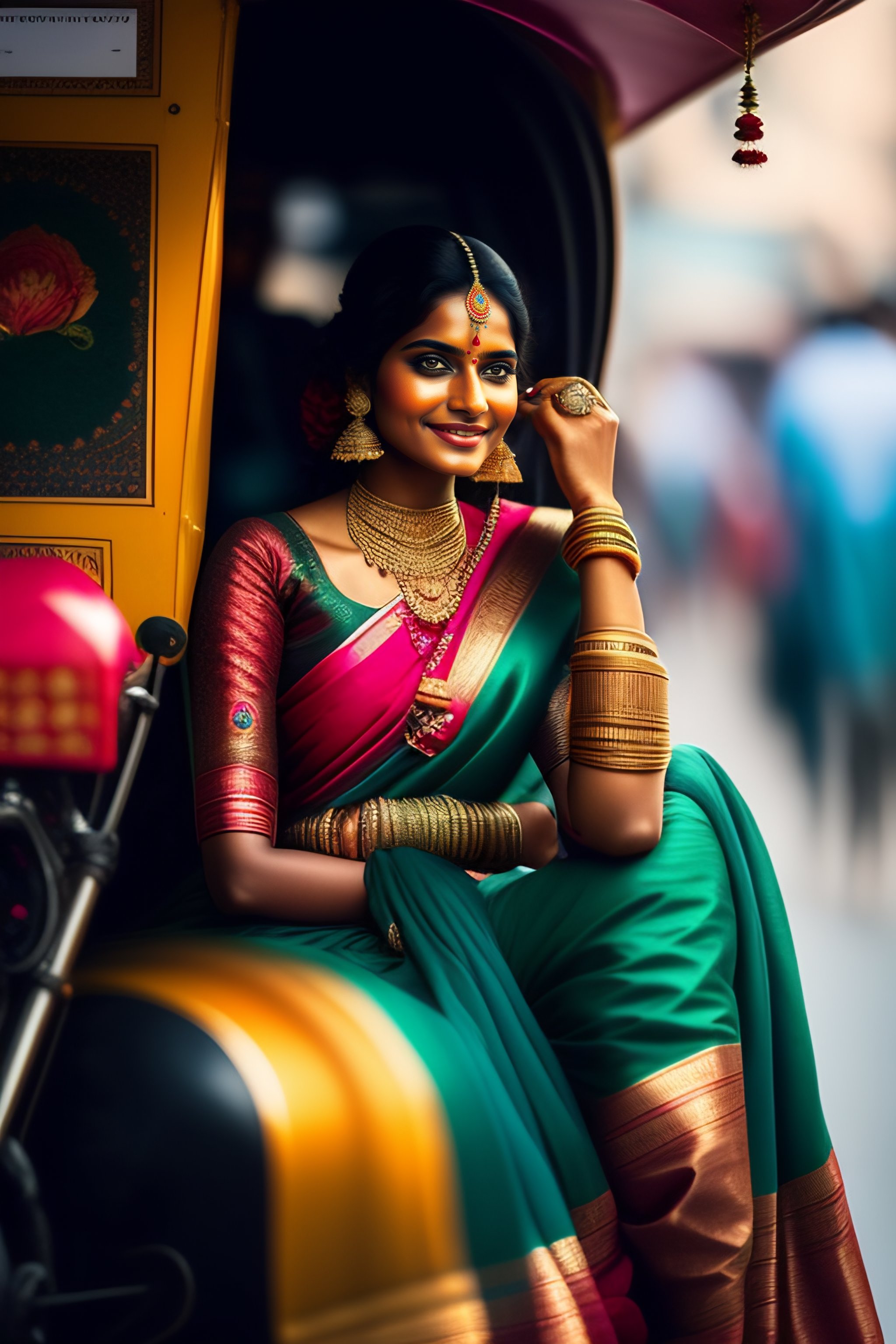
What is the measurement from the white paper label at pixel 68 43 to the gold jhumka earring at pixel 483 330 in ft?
2.02

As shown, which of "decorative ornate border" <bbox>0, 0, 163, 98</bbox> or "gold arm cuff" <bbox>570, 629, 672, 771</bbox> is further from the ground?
"decorative ornate border" <bbox>0, 0, 163, 98</bbox>

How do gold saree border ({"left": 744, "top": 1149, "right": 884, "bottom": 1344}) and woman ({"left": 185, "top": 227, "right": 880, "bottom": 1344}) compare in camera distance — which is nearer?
woman ({"left": 185, "top": 227, "right": 880, "bottom": 1344})

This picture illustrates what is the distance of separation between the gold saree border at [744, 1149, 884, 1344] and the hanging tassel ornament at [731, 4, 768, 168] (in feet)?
5.39


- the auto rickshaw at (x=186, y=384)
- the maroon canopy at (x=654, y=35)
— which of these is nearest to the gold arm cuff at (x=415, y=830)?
the auto rickshaw at (x=186, y=384)

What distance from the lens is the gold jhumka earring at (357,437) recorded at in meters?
→ 2.06

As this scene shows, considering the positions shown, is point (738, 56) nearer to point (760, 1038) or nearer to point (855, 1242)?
point (760, 1038)

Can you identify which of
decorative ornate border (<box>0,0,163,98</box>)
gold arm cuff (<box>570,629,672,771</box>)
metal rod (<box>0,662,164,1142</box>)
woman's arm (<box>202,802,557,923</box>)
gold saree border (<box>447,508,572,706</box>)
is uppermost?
decorative ornate border (<box>0,0,163,98</box>)

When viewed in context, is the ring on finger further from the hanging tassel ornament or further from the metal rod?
the metal rod

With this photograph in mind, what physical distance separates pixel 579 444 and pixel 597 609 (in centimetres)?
30

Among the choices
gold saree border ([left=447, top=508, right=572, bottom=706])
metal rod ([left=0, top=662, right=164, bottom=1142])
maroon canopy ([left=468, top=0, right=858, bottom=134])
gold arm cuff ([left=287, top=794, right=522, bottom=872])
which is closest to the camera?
metal rod ([left=0, top=662, right=164, bottom=1142])

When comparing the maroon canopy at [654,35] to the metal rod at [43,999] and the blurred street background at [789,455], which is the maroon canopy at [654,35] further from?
the metal rod at [43,999]

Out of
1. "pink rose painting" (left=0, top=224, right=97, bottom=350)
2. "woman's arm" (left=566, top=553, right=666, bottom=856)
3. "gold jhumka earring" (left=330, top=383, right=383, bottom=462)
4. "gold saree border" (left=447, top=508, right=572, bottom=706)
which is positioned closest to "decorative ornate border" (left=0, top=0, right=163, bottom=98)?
"pink rose painting" (left=0, top=224, right=97, bottom=350)

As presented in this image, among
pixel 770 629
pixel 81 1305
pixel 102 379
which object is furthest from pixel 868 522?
pixel 81 1305

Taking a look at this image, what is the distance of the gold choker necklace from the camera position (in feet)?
6.86
